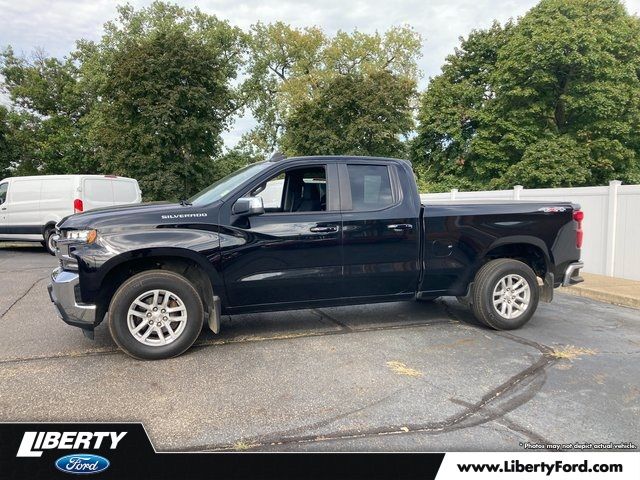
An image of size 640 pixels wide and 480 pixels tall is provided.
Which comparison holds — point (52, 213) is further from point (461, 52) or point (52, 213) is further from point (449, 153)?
point (461, 52)

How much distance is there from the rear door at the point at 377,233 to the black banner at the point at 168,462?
236 centimetres

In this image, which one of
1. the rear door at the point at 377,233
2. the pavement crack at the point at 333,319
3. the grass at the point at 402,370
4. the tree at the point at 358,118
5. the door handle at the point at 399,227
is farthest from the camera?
the tree at the point at 358,118

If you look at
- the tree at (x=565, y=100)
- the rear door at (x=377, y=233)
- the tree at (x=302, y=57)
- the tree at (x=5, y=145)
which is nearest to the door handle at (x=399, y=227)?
the rear door at (x=377, y=233)

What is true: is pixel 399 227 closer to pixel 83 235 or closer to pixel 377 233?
pixel 377 233

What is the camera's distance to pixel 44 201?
13.2m

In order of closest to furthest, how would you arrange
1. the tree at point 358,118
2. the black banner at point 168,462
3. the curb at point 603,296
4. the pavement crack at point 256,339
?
the black banner at point 168,462 → the pavement crack at point 256,339 → the curb at point 603,296 → the tree at point 358,118

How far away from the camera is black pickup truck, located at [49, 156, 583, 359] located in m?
4.35

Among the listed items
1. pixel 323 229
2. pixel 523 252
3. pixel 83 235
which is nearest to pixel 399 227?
pixel 323 229

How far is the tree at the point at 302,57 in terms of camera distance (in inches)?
1740

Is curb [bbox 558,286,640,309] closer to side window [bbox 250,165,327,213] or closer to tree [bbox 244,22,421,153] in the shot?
side window [bbox 250,165,327,213]

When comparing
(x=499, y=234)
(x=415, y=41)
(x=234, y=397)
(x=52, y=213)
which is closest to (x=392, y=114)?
(x=415, y=41)

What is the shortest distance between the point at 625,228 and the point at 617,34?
22867 millimetres

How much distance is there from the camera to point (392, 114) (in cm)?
3284

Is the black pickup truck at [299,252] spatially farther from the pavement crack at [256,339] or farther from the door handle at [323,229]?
the pavement crack at [256,339]
